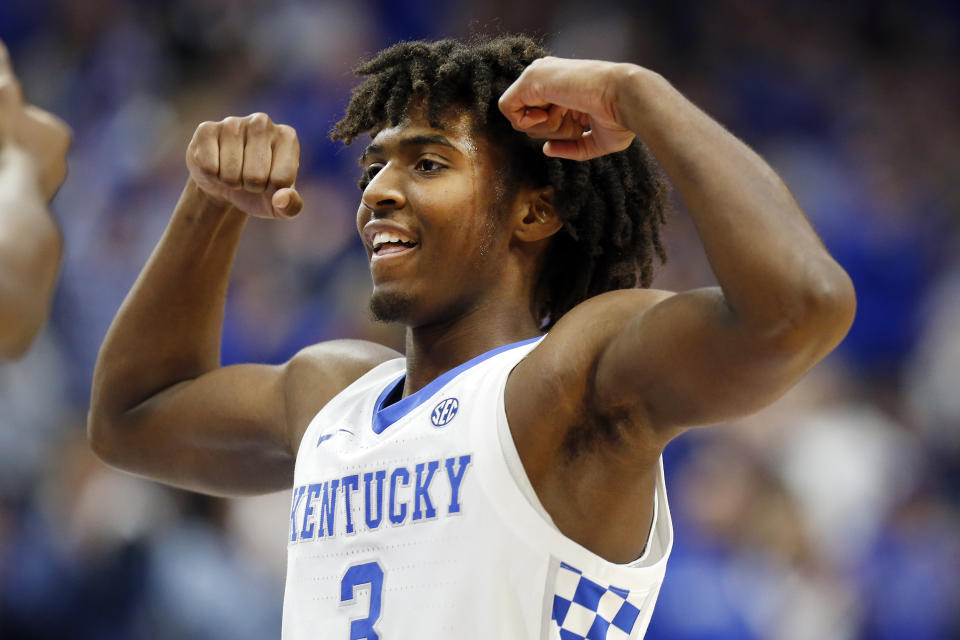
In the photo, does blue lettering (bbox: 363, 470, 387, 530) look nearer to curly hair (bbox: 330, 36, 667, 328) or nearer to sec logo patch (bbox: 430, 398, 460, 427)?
sec logo patch (bbox: 430, 398, 460, 427)

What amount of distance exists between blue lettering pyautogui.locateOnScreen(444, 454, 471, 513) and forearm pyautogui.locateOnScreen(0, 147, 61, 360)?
3.40ft

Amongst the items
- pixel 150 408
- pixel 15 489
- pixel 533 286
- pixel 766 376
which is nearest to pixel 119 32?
pixel 15 489

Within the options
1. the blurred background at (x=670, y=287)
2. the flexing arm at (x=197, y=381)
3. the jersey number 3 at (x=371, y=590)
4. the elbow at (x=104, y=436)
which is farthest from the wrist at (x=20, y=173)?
the blurred background at (x=670, y=287)

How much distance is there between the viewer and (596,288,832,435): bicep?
207 cm

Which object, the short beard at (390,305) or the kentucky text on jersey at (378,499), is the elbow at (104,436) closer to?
the kentucky text on jersey at (378,499)

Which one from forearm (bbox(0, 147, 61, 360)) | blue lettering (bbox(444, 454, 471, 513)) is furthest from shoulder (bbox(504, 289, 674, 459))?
forearm (bbox(0, 147, 61, 360))

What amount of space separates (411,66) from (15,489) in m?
A: 3.38

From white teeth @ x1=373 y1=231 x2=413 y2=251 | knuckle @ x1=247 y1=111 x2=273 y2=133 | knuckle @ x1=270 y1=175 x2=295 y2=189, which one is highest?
knuckle @ x1=247 y1=111 x2=273 y2=133

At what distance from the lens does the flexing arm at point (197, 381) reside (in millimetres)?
3129

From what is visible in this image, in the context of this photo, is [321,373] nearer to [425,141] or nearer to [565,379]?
[425,141]

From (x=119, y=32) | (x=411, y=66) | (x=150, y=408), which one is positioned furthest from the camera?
(x=119, y=32)

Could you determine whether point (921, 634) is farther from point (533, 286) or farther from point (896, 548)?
point (533, 286)

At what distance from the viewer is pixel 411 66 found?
293cm

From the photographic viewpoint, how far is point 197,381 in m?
3.25
